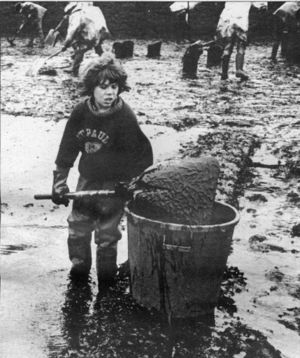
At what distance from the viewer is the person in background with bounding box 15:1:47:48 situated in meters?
9.06

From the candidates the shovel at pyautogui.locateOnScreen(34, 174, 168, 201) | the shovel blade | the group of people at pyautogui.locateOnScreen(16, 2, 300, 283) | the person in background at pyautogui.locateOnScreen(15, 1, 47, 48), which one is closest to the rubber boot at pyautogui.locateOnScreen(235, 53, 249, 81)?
the group of people at pyautogui.locateOnScreen(16, 2, 300, 283)

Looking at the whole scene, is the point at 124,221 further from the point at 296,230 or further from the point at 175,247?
the point at 175,247

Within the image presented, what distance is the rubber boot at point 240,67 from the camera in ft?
18.7

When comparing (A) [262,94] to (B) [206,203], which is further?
(A) [262,94]

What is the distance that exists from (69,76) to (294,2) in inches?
164

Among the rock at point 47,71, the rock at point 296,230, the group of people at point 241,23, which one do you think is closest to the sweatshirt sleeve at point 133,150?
the rock at point 296,230

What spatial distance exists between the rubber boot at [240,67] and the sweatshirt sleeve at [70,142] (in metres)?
3.10

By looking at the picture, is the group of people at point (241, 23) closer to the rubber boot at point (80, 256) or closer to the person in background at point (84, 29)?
the person in background at point (84, 29)

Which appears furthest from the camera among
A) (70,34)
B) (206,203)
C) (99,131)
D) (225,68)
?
(70,34)

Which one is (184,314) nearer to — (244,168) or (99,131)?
(99,131)

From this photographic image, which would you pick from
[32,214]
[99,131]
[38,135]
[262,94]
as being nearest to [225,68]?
[262,94]

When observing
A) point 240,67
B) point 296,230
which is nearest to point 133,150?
point 296,230

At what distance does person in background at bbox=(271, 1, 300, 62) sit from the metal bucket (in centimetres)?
329

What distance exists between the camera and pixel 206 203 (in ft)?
9.20
